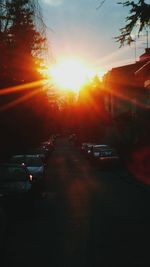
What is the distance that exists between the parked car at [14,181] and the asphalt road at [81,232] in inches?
24.4

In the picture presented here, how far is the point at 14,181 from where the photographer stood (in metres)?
17.1

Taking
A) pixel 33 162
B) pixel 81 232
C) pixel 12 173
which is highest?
pixel 12 173

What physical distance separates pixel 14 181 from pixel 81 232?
4441 mm

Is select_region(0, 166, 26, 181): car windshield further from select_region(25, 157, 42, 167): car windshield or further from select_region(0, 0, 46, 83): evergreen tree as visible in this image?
select_region(25, 157, 42, 167): car windshield

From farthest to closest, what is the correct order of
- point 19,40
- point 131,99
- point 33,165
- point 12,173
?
point 131,99
point 33,165
point 19,40
point 12,173

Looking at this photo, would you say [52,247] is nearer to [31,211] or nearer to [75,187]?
[31,211]

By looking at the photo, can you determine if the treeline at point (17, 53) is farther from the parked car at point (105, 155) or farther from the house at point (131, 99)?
the parked car at point (105, 155)

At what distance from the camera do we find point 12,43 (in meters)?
20.8

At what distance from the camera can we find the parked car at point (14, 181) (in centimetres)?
1633

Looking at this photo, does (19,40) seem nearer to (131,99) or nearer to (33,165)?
(33,165)

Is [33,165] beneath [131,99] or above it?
above

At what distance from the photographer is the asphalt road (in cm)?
1007

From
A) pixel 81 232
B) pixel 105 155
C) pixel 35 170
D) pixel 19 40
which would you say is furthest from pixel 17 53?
pixel 105 155

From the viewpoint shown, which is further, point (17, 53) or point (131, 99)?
point (131, 99)
